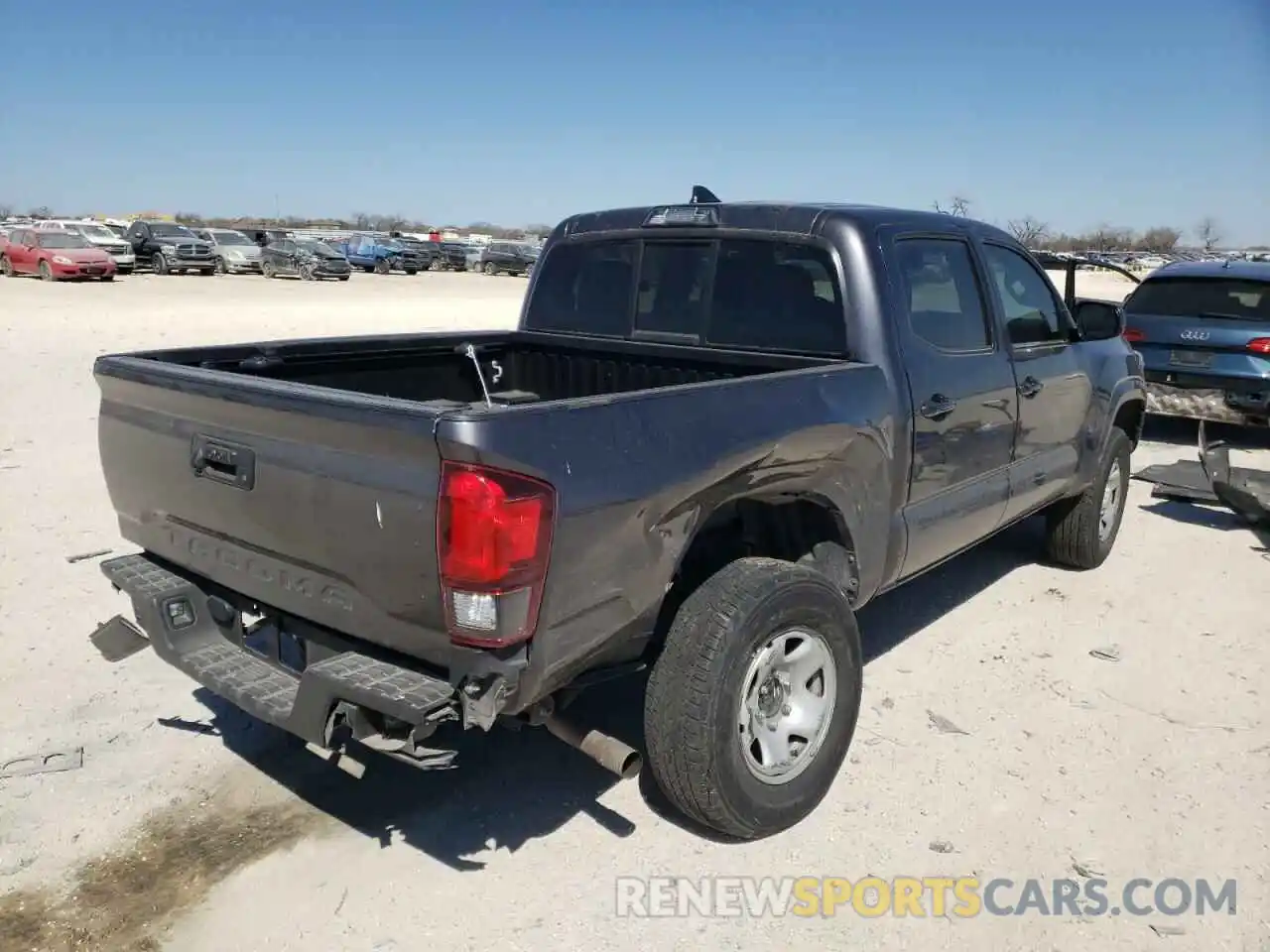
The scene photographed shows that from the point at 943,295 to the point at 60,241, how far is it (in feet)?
103

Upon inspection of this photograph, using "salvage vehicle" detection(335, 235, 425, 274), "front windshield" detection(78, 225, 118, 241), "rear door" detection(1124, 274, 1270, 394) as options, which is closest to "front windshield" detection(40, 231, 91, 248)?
"front windshield" detection(78, 225, 118, 241)

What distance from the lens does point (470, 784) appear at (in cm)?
359

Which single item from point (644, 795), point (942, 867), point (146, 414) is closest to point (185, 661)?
point (146, 414)

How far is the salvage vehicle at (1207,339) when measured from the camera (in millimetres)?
9070

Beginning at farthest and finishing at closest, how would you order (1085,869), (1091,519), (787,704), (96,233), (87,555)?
(96,233) → (1091,519) → (87,555) → (787,704) → (1085,869)

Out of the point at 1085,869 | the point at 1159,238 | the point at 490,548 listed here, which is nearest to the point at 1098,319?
the point at 1085,869

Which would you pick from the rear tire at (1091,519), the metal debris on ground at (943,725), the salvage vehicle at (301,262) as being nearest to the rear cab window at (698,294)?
the metal debris on ground at (943,725)

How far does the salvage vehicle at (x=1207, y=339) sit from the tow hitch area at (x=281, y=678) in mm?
8739

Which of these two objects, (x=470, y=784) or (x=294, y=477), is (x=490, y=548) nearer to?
(x=294, y=477)

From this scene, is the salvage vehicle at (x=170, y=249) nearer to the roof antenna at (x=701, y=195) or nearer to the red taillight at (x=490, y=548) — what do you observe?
the roof antenna at (x=701, y=195)

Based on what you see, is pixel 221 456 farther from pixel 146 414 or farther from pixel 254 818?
pixel 254 818

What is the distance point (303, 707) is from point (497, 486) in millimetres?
872

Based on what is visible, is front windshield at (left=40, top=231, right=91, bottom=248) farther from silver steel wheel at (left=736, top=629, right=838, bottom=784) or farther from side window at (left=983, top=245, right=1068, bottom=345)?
silver steel wheel at (left=736, top=629, right=838, bottom=784)

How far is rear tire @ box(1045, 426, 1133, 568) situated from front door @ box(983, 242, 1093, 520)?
17.5 inches
